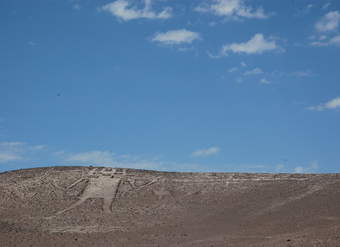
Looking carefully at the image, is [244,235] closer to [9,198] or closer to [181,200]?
[181,200]

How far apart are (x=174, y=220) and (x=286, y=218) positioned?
6967 millimetres

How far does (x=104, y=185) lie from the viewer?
42531 mm

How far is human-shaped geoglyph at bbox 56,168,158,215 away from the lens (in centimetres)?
3944

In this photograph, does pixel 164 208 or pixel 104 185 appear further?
pixel 104 185

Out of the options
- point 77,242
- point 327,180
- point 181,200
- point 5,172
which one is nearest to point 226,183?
point 181,200

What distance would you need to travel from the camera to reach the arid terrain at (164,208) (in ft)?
98.3

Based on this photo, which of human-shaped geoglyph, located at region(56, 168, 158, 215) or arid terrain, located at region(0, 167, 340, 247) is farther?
human-shaped geoglyph, located at region(56, 168, 158, 215)

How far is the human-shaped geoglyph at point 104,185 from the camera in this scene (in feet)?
129

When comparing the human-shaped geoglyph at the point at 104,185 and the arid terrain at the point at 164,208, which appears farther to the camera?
the human-shaped geoglyph at the point at 104,185

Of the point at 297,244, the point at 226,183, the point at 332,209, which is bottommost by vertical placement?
the point at 297,244

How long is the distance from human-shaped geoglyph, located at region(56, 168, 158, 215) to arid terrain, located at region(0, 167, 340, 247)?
0.07 metres

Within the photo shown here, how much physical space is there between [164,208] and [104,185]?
709 centimetres

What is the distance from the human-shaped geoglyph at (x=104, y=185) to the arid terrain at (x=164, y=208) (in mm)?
72

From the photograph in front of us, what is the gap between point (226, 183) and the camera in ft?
135
